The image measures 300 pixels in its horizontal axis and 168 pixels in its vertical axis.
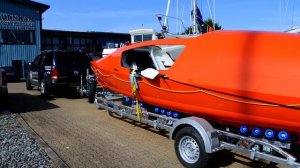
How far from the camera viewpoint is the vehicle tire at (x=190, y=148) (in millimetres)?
5535

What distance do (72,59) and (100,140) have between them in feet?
22.2

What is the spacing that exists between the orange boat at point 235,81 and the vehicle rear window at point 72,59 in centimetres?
667

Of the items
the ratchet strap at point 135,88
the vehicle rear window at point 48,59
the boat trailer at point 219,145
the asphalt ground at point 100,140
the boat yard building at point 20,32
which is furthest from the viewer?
the boat yard building at point 20,32

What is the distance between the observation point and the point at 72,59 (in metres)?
13.6

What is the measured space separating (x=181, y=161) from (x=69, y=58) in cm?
869

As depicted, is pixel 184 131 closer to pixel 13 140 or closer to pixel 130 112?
pixel 130 112

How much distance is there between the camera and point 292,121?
16.1ft

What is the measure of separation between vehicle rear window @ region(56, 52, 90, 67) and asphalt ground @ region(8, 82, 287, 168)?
2.39m

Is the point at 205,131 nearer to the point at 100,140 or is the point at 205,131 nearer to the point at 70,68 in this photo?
the point at 100,140

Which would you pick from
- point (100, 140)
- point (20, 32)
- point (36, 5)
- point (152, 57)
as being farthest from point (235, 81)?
point (36, 5)

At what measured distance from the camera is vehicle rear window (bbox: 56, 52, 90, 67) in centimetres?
1333

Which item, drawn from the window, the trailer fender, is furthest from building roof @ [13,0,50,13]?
the trailer fender

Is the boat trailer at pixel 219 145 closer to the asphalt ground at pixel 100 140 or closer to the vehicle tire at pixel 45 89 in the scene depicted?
the asphalt ground at pixel 100 140

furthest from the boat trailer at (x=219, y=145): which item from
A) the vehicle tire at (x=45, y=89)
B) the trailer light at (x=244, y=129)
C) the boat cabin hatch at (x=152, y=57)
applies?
the vehicle tire at (x=45, y=89)
